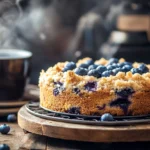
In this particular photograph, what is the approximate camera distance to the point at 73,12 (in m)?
3.64

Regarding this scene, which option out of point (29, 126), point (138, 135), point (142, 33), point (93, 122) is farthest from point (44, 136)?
point (142, 33)

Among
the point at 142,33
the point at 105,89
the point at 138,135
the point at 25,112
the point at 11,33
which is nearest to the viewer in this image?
the point at 138,135

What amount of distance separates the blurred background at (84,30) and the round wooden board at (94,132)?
65.6 inches

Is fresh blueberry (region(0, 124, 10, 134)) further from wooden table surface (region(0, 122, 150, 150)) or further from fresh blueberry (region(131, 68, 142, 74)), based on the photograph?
fresh blueberry (region(131, 68, 142, 74))

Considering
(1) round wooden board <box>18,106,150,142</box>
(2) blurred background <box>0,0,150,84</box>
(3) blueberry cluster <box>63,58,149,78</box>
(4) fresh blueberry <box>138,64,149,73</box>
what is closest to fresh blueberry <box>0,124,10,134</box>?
(1) round wooden board <box>18,106,150,142</box>

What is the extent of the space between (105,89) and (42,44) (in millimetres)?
1984

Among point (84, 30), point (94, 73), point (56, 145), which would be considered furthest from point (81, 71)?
point (84, 30)

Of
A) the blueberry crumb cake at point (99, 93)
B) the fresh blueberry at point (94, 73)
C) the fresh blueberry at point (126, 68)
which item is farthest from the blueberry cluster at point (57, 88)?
the fresh blueberry at point (126, 68)

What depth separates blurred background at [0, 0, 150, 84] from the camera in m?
3.33

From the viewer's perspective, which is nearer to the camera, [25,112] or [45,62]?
[25,112]

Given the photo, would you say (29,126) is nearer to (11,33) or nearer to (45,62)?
(11,33)

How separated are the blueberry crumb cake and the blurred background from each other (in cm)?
153

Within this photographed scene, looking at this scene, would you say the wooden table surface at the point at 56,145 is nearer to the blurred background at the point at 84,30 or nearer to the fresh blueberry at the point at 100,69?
the fresh blueberry at the point at 100,69

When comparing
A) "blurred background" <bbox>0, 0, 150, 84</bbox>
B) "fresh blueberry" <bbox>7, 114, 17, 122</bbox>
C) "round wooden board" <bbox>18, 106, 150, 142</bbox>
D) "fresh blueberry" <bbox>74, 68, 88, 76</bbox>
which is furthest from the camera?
"blurred background" <bbox>0, 0, 150, 84</bbox>
